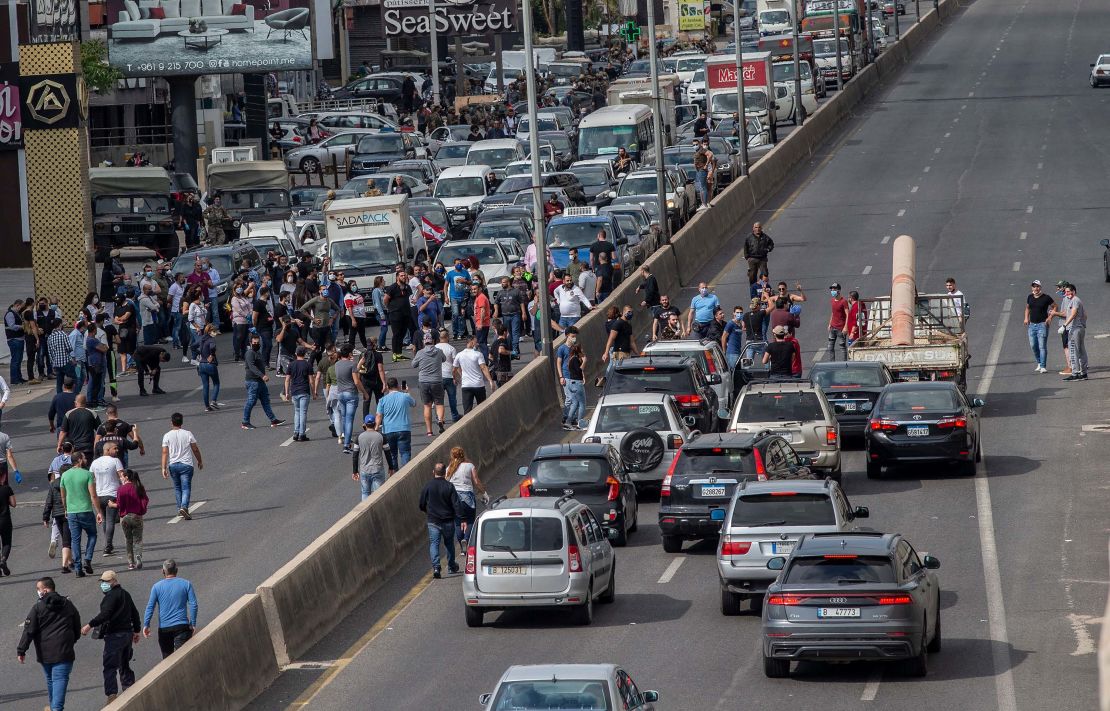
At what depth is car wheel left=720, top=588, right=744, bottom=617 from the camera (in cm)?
1927

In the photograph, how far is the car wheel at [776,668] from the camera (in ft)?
55.2

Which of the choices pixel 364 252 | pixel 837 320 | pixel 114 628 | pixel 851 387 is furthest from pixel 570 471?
pixel 364 252

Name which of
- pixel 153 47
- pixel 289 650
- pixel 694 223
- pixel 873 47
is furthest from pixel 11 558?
pixel 873 47

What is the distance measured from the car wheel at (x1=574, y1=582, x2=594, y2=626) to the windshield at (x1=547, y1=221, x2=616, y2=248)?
861 inches

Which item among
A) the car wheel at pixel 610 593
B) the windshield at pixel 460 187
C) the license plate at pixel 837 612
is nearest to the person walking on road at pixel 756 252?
the windshield at pixel 460 187

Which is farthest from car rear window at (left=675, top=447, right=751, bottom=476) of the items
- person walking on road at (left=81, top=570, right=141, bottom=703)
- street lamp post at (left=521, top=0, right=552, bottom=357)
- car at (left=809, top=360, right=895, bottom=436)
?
street lamp post at (left=521, top=0, right=552, bottom=357)

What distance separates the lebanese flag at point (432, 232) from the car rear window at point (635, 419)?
826 inches

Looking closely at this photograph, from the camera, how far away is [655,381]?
27469mm

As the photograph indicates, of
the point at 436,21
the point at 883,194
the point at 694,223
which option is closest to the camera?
the point at 694,223

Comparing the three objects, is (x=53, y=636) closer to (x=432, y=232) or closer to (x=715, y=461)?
(x=715, y=461)

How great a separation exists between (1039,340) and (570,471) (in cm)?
1355

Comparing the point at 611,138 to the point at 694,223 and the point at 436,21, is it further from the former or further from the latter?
the point at 436,21

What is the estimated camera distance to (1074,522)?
22875 millimetres

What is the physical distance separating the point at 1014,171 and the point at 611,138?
40.1 ft
